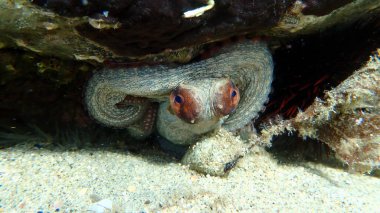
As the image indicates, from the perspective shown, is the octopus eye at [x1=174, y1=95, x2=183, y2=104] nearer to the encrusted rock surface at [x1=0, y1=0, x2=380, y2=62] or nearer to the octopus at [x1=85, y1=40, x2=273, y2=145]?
the octopus at [x1=85, y1=40, x2=273, y2=145]

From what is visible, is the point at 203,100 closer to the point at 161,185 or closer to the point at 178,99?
the point at 178,99

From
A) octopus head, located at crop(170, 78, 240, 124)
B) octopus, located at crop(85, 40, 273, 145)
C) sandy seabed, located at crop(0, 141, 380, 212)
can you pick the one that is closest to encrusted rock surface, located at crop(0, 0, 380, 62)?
octopus, located at crop(85, 40, 273, 145)

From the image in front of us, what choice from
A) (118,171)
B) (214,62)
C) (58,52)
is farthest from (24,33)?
(214,62)

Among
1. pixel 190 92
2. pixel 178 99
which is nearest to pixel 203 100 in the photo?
pixel 190 92

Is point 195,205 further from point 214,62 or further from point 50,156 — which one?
point 50,156

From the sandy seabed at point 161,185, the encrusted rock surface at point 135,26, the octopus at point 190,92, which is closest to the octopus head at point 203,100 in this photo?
the octopus at point 190,92

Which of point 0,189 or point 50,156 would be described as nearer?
point 0,189

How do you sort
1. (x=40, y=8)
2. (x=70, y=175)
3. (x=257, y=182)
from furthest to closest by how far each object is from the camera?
(x=257, y=182) → (x=70, y=175) → (x=40, y=8)
